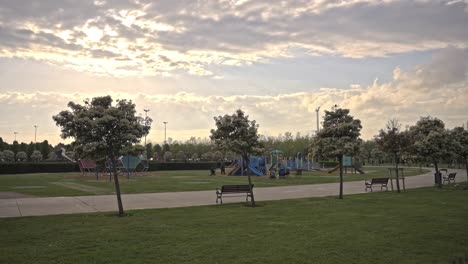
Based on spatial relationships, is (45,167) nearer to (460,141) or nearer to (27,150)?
(27,150)

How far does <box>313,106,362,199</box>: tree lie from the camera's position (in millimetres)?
20500

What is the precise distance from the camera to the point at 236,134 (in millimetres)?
18391

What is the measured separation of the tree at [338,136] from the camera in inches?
807

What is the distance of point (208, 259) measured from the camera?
8.31 metres

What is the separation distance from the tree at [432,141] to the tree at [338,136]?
7578 millimetres

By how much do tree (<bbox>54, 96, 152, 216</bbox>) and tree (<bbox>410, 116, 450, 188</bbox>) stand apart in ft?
61.6

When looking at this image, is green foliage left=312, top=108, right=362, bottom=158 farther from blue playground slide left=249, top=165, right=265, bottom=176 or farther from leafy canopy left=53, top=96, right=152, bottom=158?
blue playground slide left=249, top=165, right=265, bottom=176

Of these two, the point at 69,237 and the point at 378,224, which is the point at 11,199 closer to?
the point at 69,237

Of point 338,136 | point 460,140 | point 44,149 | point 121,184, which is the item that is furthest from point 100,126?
point 44,149

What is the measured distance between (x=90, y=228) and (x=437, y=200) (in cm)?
1534

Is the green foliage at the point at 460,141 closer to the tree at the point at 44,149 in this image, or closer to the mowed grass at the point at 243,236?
the mowed grass at the point at 243,236

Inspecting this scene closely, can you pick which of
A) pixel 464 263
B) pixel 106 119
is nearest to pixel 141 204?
pixel 106 119

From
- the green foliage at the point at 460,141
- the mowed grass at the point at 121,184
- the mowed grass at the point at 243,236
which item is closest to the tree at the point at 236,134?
the mowed grass at the point at 243,236

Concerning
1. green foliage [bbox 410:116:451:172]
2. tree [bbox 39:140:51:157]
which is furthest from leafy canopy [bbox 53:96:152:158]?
tree [bbox 39:140:51:157]
